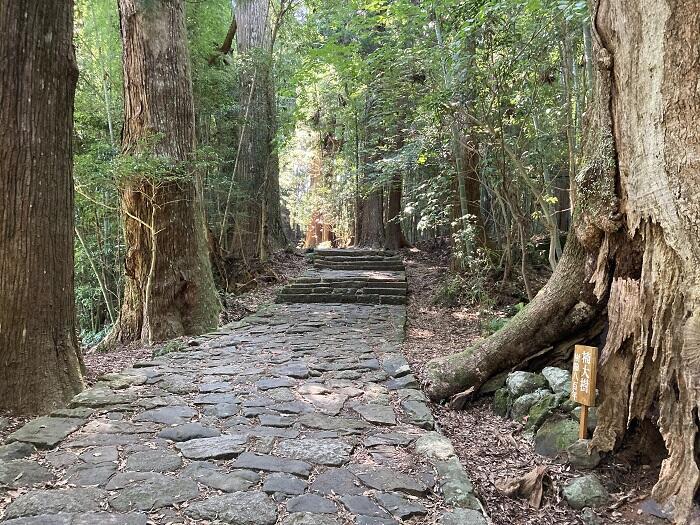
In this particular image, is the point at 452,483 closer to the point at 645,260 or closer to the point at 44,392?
the point at 645,260

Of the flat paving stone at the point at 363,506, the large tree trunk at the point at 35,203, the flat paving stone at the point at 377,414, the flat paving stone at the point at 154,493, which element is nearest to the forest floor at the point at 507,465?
the flat paving stone at the point at 377,414

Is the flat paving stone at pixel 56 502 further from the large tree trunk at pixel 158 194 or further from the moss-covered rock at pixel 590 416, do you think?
the large tree trunk at pixel 158 194

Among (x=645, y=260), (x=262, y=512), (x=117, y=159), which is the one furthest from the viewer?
(x=117, y=159)

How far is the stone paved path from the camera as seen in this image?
2.34 metres

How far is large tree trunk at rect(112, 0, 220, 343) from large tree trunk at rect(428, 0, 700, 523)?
16.1ft

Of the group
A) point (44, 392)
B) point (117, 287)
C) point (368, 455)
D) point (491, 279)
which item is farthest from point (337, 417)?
point (117, 287)

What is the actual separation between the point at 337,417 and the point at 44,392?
7.10 ft

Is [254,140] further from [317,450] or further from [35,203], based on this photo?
[317,450]

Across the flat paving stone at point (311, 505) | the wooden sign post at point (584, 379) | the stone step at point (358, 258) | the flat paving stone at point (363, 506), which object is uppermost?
the stone step at point (358, 258)

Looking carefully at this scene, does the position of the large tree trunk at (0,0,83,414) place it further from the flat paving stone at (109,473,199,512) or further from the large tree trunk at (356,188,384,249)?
the large tree trunk at (356,188,384,249)

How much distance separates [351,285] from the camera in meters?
9.62

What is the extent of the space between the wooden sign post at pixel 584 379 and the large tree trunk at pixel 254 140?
26.4ft

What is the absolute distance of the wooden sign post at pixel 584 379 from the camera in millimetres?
2982

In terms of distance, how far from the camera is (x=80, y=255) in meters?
7.94
